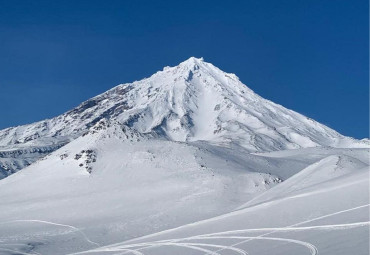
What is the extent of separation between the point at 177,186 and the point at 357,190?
41323mm

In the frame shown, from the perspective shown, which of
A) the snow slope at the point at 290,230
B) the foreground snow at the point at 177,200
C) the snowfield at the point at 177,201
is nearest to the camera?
the snow slope at the point at 290,230

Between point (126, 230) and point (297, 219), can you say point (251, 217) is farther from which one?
point (126, 230)

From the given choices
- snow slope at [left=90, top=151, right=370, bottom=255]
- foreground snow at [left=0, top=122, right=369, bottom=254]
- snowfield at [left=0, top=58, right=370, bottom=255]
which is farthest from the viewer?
foreground snow at [left=0, top=122, right=369, bottom=254]

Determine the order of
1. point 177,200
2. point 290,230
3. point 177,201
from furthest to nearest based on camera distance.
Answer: point 177,200, point 177,201, point 290,230

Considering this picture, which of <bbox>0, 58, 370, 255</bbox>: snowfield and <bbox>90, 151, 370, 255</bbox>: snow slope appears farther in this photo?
<bbox>0, 58, 370, 255</bbox>: snowfield

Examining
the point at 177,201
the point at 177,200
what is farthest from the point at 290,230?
the point at 177,200

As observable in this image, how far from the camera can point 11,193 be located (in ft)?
257

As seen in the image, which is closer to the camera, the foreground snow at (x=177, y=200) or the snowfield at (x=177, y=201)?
the snowfield at (x=177, y=201)

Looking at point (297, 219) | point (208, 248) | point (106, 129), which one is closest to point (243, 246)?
point (208, 248)

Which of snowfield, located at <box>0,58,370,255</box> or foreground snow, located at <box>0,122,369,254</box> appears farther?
foreground snow, located at <box>0,122,369,254</box>

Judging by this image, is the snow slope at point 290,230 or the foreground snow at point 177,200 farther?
the foreground snow at point 177,200

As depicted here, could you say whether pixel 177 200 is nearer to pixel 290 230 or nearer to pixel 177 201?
pixel 177 201

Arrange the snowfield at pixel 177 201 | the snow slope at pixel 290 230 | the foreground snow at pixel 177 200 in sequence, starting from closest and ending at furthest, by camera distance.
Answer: the snow slope at pixel 290 230
the snowfield at pixel 177 201
the foreground snow at pixel 177 200

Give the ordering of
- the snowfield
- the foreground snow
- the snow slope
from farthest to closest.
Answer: the foreground snow
the snowfield
the snow slope
